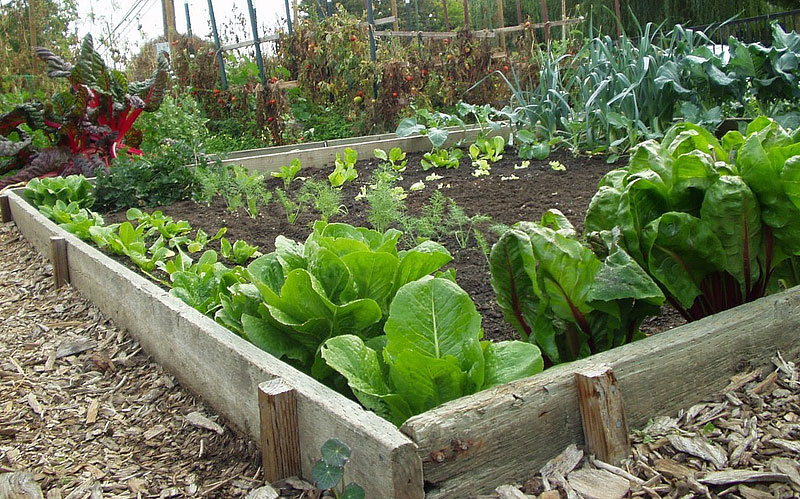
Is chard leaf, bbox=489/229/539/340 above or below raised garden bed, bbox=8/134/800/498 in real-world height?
above

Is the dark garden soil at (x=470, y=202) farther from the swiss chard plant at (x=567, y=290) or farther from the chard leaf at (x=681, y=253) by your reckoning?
the chard leaf at (x=681, y=253)

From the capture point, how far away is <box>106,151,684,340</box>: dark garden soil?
3.25 metres

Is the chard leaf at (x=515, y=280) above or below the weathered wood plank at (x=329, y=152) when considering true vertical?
below

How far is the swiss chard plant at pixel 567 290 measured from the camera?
1.77m

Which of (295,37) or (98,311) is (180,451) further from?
(295,37)

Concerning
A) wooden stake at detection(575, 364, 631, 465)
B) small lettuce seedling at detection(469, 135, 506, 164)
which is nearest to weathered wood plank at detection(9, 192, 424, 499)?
wooden stake at detection(575, 364, 631, 465)

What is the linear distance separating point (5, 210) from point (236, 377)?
4.44 meters

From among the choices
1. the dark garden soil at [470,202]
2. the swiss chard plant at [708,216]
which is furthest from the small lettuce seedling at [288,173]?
the swiss chard plant at [708,216]

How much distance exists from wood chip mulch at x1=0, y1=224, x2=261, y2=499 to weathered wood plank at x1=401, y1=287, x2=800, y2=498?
560 millimetres

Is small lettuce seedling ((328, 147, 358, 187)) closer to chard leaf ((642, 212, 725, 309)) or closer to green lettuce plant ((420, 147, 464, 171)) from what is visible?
green lettuce plant ((420, 147, 464, 171))

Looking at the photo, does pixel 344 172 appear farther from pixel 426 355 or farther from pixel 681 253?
pixel 426 355

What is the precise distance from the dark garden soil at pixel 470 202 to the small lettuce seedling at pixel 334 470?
1.24m

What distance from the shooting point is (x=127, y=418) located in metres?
2.22

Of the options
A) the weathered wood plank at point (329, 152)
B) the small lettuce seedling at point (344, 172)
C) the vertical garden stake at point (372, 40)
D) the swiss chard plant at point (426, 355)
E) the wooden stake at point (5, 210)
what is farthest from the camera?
the vertical garden stake at point (372, 40)
